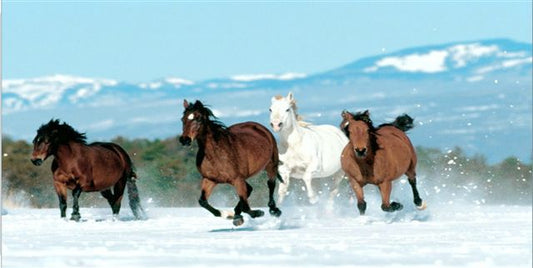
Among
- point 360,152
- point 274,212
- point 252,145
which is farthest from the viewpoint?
point 274,212

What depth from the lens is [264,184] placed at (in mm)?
22344

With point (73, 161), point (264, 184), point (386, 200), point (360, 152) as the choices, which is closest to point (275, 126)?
point (360, 152)

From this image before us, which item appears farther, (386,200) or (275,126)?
(275,126)

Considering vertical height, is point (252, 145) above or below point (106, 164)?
above

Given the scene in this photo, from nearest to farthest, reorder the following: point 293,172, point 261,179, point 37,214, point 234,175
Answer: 1. point 234,175
2. point 293,172
3. point 37,214
4. point 261,179

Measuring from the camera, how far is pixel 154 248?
11.6 m

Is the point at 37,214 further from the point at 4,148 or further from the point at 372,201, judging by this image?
the point at 4,148

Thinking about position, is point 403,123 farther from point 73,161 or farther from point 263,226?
point 73,161

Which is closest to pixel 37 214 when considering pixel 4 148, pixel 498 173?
pixel 498 173

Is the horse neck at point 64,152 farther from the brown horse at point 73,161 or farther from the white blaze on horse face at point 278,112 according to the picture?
the white blaze on horse face at point 278,112

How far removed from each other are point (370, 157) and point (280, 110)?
1363 mm

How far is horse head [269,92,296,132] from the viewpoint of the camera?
15641mm

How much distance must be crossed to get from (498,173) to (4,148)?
486 inches

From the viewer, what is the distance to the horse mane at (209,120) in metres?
13.5
